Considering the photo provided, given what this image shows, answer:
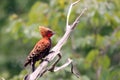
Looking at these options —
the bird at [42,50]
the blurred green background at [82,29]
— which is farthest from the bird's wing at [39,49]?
the blurred green background at [82,29]

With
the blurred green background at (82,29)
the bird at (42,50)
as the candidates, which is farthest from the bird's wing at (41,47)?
the blurred green background at (82,29)

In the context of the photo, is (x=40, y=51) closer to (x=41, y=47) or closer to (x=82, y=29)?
(x=41, y=47)

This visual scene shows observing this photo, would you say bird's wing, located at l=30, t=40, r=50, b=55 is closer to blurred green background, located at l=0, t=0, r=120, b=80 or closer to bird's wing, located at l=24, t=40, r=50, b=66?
bird's wing, located at l=24, t=40, r=50, b=66

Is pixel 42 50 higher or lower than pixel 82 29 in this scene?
higher

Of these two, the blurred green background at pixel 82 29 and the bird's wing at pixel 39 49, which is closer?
the bird's wing at pixel 39 49

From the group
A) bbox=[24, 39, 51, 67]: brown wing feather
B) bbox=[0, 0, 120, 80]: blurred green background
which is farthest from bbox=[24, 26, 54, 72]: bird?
bbox=[0, 0, 120, 80]: blurred green background

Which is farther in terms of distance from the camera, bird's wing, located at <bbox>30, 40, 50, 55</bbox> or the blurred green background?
the blurred green background

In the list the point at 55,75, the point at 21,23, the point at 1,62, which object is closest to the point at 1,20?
the point at 1,62

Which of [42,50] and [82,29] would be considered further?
[82,29]

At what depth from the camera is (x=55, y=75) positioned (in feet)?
25.5

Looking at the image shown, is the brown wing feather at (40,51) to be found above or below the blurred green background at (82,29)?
above

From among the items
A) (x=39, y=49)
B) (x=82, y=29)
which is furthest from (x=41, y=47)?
(x=82, y=29)

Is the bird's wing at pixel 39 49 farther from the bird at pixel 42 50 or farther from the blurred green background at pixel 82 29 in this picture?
the blurred green background at pixel 82 29

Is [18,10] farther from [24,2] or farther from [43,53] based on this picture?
[43,53]
